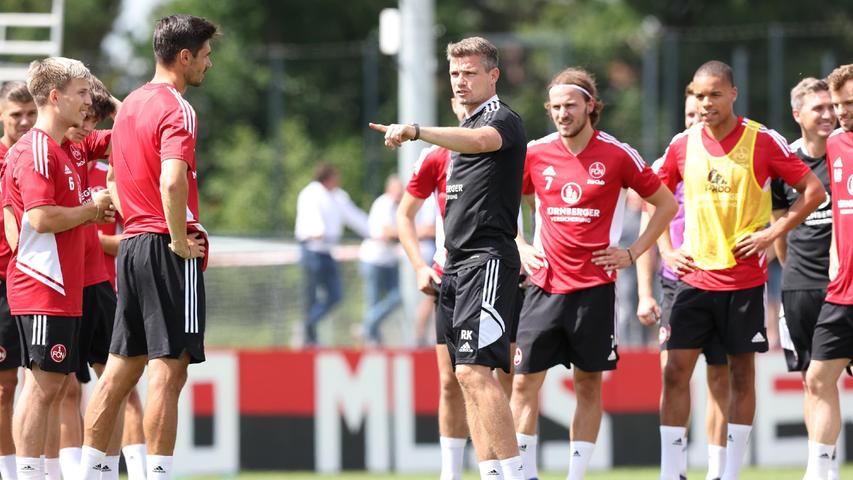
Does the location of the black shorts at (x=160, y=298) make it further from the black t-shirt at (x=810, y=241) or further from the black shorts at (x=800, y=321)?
the black shorts at (x=800, y=321)

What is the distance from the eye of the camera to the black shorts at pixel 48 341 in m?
7.99

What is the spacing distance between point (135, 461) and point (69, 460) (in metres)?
0.45

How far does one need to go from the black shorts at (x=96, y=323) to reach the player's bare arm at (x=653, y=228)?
9.85 feet

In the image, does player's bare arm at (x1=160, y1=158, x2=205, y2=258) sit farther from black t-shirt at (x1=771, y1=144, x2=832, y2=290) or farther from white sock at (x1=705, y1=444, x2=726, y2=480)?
black t-shirt at (x1=771, y1=144, x2=832, y2=290)

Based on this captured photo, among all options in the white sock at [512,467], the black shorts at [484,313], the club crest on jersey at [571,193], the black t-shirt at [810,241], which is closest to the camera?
the white sock at [512,467]

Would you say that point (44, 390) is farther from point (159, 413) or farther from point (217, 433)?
point (217, 433)

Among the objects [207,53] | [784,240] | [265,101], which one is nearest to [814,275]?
[784,240]

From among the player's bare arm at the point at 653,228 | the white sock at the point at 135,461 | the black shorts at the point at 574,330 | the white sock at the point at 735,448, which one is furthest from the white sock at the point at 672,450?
the white sock at the point at 135,461

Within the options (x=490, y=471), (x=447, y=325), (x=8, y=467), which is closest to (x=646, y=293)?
(x=447, y=325)

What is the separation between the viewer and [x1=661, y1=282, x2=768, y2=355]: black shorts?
9.03m

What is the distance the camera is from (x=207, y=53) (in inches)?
313

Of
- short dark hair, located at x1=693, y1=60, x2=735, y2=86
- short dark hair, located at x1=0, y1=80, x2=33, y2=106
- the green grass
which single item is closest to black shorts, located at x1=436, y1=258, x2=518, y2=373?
short dark hair, located at x1=693, y1=60, x2=735, y2=86

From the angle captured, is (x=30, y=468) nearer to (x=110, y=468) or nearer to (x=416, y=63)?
(x=110, y=468)

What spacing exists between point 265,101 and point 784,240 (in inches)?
832
